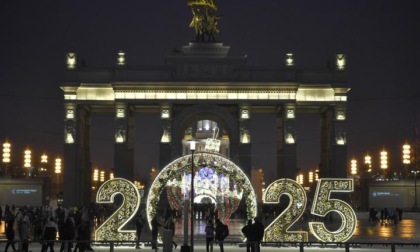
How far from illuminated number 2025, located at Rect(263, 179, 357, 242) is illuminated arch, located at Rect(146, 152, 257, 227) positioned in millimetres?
3457

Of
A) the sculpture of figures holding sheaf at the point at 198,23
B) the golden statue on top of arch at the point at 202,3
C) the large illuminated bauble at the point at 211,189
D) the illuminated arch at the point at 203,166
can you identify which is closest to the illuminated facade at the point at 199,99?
the sculpture of figures holding sheaf at the point at 198,23

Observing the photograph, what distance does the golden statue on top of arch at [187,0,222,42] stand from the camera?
9962 centimetres

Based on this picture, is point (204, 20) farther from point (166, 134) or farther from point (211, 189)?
point (211, 189)

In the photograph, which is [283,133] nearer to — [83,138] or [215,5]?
[215,5]

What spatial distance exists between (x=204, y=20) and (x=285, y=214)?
61.3 m

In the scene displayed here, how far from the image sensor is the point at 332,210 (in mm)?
41625

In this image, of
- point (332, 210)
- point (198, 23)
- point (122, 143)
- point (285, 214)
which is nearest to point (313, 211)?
point (332, 210)

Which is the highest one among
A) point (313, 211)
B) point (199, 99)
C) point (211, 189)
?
point (199, 99)

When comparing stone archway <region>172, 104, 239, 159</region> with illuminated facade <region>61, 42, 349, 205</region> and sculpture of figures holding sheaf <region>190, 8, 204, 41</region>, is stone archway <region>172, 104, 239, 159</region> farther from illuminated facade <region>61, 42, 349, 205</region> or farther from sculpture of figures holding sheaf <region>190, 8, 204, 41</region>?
sculpture of figures holding sheaf <region>190, 8, 204, 41</region>

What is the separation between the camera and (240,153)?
313ft

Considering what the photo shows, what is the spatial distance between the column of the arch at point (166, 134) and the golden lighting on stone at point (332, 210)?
53.4 meters

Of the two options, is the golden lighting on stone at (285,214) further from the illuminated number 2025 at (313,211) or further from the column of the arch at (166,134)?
the column of the arch at (166,134)

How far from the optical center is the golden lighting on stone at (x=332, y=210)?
41.7 metres

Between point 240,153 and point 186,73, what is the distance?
468 inches
